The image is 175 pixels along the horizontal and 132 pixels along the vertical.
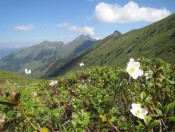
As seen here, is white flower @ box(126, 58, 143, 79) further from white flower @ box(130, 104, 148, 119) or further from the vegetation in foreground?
white flower @ box(130, 104, 148, 119)

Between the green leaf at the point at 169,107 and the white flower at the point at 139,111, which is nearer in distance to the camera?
the green leaf at the point at 169,107

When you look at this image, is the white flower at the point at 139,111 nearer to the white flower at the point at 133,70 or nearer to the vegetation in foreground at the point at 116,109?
the vegetation in foreground at the point at 116,109

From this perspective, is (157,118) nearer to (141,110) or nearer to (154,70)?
(141,110)

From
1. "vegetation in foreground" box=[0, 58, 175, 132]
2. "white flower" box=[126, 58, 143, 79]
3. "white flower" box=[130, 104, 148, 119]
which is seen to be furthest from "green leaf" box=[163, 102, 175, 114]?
"white flower" box=[126, 58, 143, 79]

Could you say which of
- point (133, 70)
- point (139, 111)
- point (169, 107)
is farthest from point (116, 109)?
point (169, 107)

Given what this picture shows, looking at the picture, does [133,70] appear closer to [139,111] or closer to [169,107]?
[139,111]

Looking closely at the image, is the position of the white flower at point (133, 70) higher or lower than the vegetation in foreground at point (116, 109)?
higher

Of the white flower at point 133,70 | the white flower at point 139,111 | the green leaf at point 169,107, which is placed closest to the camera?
the green leaf at point 169,107

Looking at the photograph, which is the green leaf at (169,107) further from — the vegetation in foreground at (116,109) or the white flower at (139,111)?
the white flower at (139,111)

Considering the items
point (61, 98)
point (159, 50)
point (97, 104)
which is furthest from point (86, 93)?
point (159, 50)

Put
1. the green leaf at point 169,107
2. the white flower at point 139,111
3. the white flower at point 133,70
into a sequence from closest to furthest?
the green leaf at point 169,107
the white flower at point 139,111
the white flower at point 133,70

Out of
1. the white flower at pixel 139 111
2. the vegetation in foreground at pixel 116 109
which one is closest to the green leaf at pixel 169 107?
the vegetation in foreground at pixel 116 109

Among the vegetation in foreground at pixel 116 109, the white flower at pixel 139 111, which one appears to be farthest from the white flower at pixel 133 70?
the white flower at pixel 139 111

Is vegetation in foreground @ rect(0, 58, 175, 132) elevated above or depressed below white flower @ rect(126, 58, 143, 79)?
below
